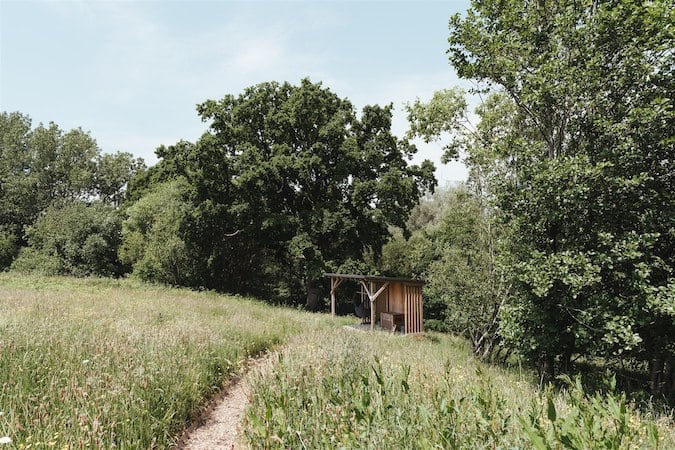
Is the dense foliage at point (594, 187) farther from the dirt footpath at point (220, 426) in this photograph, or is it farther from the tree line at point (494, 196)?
the dirt footpath at point (220, 426)

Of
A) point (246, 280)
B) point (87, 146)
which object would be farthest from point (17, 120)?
point (246, 280)

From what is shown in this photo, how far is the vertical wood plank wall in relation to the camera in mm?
16422

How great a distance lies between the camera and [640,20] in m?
7.30

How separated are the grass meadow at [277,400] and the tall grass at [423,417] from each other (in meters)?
0.02

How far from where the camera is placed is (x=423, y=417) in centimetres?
283

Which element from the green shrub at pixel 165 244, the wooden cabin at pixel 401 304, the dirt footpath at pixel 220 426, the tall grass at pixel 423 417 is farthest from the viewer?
the green shrub at pixel 165 244

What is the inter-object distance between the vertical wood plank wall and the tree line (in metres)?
1.47

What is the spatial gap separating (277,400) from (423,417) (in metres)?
1.90

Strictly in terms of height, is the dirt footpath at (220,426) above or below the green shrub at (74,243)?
below

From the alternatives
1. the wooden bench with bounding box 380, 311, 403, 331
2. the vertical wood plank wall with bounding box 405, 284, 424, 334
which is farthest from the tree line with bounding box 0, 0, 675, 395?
the wooden bench with bounding box 380, 311, 403, 331

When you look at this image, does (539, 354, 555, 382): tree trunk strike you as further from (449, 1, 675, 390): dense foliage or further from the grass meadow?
the grass meadow

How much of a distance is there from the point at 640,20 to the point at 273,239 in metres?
21.7

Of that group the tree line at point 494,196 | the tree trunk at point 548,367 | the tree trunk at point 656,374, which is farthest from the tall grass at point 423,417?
the tree trunk at point 656,374

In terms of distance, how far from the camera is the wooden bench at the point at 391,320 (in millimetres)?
16719
